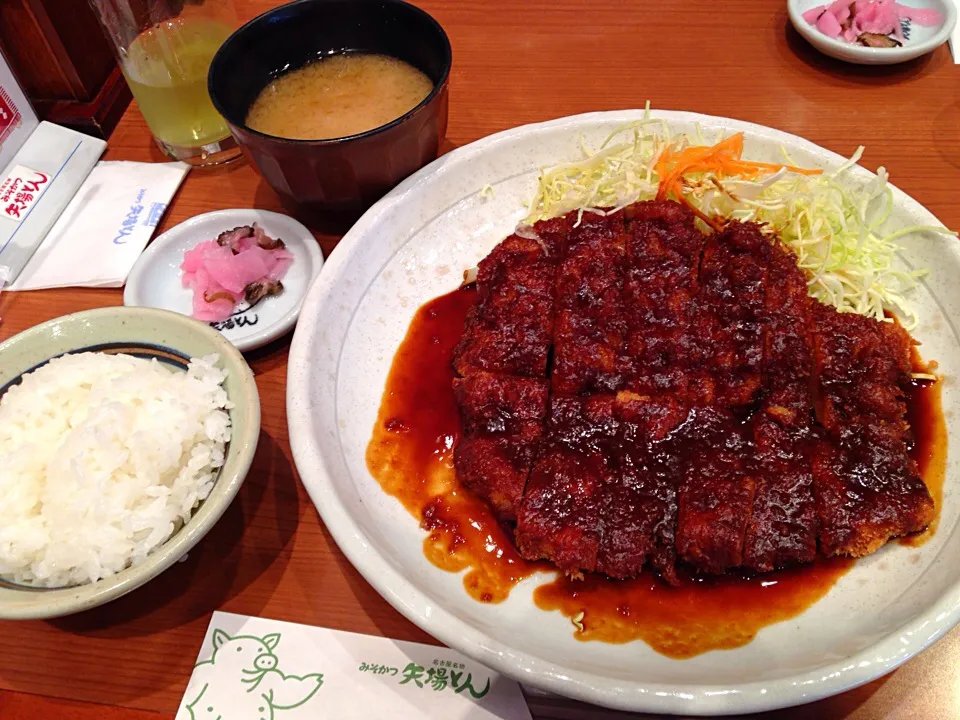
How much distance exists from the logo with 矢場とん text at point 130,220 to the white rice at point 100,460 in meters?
1.07

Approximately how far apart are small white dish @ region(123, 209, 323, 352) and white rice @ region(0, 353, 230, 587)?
0.51 m

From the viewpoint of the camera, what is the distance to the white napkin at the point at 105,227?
2.82 meters

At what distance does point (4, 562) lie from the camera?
169 cm

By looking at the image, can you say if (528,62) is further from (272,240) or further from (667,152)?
(272,240)

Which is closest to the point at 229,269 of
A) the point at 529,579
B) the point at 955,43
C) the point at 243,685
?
the point at 243,685

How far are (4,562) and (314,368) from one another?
3.19ft

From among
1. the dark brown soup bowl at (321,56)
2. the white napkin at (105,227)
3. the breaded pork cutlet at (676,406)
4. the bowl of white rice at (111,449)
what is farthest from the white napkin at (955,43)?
the white napkin at (105,227)

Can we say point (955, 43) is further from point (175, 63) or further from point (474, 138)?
point (175, 63)

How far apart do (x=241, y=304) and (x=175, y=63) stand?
51.0 inches

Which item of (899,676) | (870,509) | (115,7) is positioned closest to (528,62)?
(115,7)

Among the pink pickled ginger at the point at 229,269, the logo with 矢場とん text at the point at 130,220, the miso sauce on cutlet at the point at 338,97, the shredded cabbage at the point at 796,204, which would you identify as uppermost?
the miso sauce on cutlet at the point at 338,97

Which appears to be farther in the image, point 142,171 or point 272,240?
point 142,171

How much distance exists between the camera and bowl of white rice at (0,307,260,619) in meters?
1.68

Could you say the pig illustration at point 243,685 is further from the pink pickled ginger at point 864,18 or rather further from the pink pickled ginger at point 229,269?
the pink pickled ginger at point 864,18
